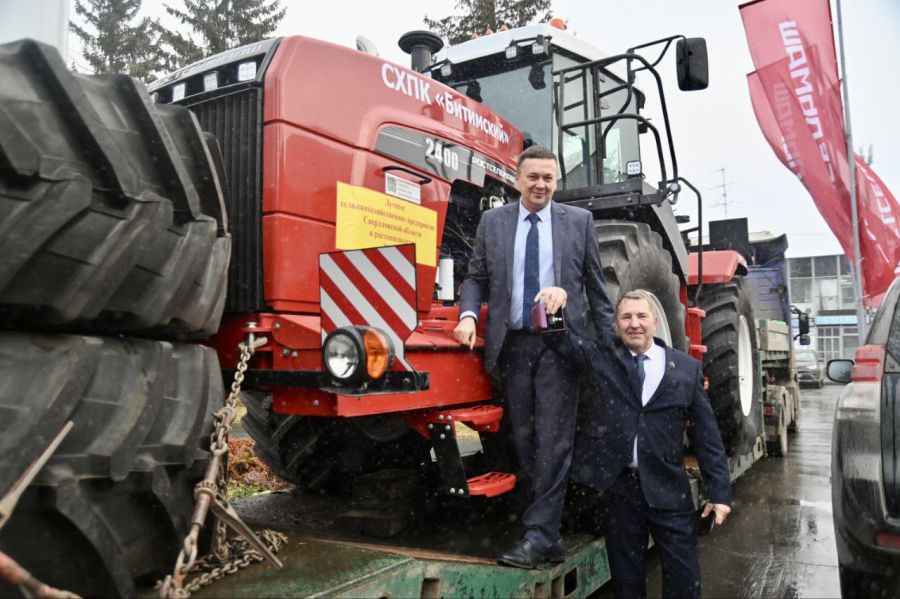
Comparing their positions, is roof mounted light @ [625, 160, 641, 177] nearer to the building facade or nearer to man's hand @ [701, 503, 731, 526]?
man's hand @ [701, 503, 731, 526]

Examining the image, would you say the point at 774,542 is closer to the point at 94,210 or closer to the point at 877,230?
the point at 94,210

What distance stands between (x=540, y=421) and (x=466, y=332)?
1.59 ft

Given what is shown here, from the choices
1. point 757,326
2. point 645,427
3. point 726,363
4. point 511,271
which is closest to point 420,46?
point 511,271

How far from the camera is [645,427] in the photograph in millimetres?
2975

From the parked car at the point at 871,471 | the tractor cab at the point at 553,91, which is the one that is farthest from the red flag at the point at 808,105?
the parked car at the point at 871,471

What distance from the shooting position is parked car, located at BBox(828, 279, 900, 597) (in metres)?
2.84

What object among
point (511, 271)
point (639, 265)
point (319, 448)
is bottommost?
point (319, 448)

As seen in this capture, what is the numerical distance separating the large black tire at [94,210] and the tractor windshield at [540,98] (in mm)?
2820

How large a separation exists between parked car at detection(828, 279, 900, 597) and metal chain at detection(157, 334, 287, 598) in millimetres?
2287

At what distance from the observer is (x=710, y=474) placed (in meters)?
2.96

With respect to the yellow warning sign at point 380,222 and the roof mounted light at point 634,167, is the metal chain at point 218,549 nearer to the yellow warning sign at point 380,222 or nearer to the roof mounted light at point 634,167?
the yellow warning sign at point 380,222

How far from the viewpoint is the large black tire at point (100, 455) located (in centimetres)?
167

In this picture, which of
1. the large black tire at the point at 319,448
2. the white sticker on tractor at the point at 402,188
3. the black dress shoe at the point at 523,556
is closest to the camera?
the black dress shoe at the point at 523,556

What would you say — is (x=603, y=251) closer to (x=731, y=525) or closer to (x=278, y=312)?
(x=278, y=312)
